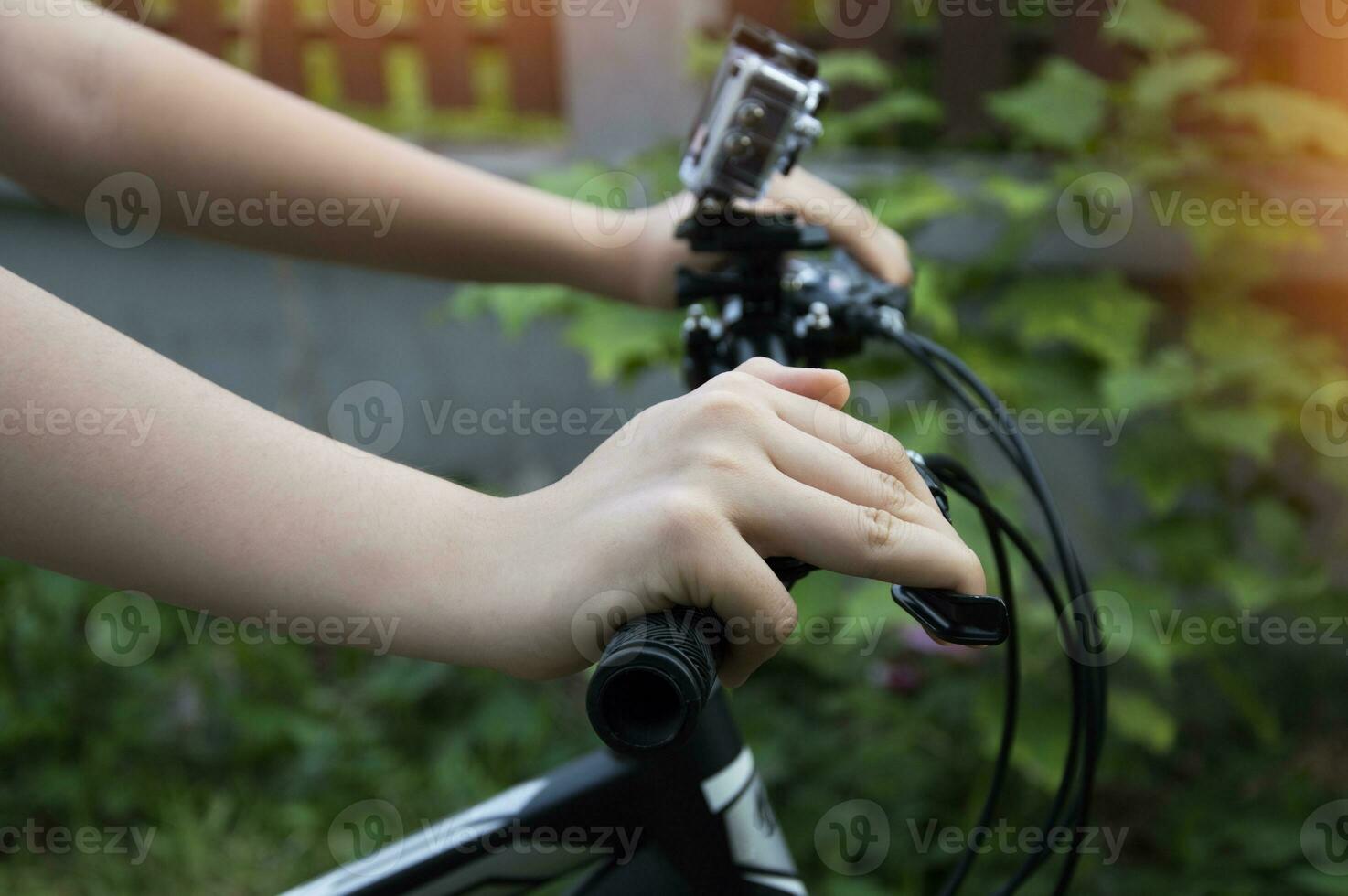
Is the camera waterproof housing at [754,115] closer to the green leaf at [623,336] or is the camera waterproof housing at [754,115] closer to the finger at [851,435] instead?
the finger at [851,435]

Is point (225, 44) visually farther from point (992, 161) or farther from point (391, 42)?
point (992, 161)

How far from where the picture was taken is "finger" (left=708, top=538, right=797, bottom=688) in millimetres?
520

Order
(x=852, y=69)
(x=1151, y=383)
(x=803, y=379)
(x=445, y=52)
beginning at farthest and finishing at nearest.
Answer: (x=445, y=52) < (x=852, y=69) < (x=1151, y=383) < (x=803, y=379)

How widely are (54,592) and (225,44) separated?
6.15 ft

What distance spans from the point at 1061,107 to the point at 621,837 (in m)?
1.89

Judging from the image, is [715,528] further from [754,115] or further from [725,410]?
[754,115]

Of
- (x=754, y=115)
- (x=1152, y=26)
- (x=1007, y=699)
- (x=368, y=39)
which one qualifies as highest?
(x=1152, y=26)

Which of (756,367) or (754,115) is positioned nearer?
(756,367)

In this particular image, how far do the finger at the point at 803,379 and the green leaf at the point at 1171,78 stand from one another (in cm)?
186

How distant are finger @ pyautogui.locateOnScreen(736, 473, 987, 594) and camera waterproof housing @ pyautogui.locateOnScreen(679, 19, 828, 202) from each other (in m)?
0.39

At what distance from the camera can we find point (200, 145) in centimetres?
95

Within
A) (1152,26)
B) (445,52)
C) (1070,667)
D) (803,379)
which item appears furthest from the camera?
(445,52)

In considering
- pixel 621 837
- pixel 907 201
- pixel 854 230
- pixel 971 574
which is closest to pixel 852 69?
pixel 907 201

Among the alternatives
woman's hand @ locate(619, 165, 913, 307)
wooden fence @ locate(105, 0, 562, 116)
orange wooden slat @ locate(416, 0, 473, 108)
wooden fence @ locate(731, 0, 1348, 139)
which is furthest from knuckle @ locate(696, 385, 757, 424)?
orange wooden slat @ locate(416, 0, 473, 108)
